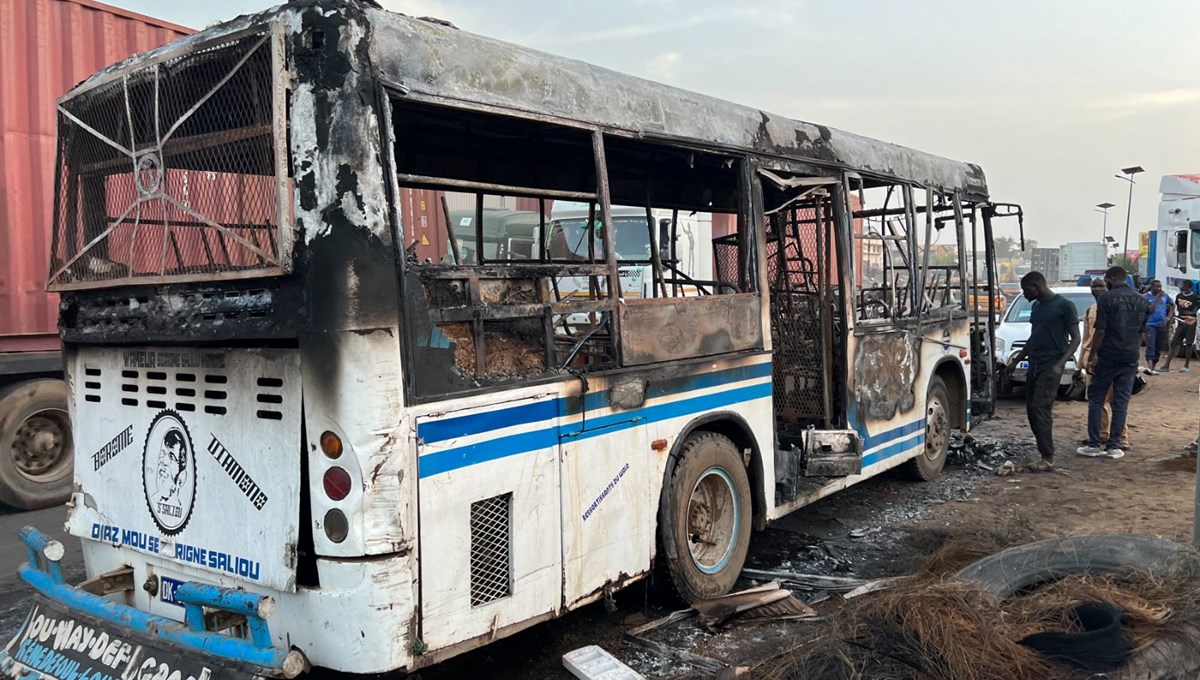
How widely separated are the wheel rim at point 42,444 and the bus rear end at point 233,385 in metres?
4.07

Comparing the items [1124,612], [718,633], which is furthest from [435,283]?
[1124,612]

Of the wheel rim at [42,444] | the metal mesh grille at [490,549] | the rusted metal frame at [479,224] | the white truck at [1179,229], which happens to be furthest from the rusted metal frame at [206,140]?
the white truck at [1179,229]

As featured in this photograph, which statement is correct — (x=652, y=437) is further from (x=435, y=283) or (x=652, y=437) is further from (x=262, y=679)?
(x=262, y=679)

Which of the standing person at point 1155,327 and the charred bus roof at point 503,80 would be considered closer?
the charred bus roof at point 503,80

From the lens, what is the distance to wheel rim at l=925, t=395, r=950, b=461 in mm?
7715

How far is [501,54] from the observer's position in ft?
11.7

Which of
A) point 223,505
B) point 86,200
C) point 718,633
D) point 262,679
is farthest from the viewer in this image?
point 718,633

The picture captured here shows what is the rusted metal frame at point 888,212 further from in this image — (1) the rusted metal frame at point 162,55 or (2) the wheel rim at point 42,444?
(2) the wheel rim at point 42,444

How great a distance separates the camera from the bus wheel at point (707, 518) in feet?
14.8

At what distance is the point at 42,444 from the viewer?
7.35 meters

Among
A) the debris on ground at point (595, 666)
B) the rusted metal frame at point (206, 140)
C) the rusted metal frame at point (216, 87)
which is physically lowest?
the debris on ground at point (595, 666)

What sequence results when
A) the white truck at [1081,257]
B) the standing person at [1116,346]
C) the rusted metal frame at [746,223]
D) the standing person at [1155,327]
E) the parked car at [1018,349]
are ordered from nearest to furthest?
the rusted metal frame at [746,223] → the standing person at [1116,346] → the parked car at [1018,349] → the standing person at [1155,327] → the white truck at [1081,257]

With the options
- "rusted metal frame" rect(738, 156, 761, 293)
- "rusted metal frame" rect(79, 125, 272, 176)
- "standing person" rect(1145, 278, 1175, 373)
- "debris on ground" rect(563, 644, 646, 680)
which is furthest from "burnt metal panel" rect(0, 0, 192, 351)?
"standing person" rect(1145, 278, 1175, 373)

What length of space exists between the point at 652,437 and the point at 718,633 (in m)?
1.10
